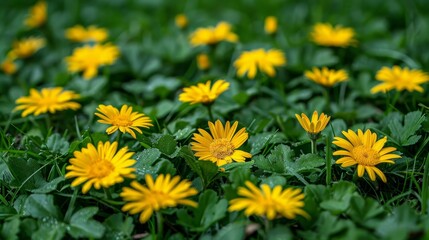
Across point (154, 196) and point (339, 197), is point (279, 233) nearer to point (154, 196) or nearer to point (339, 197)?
point (339, 197)

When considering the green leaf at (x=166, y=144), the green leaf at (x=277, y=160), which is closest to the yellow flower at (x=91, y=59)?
the green leaf at (x=166, y=144)

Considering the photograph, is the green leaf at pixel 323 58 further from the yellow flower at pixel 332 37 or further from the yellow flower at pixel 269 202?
the yellow flower at pixel 269 202

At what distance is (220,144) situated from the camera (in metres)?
1.76

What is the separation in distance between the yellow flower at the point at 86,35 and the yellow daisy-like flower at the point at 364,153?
160 centimetres

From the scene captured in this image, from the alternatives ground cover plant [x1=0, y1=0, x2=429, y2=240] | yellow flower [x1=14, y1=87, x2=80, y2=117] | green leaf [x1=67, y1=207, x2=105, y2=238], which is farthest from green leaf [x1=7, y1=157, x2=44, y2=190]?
yellow flower [x1=14, y1=87, x2=80, y2=117]

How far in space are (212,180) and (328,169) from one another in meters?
0.37

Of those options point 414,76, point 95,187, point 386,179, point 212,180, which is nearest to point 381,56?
point 414,76

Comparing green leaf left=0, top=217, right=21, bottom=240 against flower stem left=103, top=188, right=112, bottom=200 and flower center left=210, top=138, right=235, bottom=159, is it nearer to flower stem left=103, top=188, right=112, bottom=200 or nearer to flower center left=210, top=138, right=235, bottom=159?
flower stem left=103, top=188, right=112, bottom=200

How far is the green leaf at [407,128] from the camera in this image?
1809 millimetres

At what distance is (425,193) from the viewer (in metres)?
1.58

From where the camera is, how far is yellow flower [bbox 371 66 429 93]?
2.13 meters

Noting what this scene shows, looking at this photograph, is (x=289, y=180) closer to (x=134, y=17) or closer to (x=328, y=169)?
(x=328, y=169)

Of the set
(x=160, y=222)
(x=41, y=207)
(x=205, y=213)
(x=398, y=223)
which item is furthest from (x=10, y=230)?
(x=398, y=223)

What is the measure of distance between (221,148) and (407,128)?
26.3 inches
